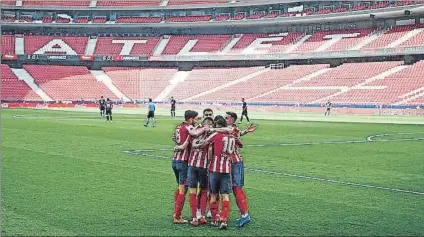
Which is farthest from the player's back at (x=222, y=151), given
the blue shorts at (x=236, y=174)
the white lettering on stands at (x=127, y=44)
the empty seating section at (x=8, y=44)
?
the empty seating section at (x=8, y=44)

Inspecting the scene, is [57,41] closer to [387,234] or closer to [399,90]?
[399,90]

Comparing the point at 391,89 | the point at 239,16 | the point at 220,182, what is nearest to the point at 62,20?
the point at 239,16

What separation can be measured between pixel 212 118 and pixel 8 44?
7414 cm

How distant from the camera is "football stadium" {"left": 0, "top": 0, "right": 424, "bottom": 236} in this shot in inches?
370

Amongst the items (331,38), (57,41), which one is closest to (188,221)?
(331,38)

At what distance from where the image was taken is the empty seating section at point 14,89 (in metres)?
67.5

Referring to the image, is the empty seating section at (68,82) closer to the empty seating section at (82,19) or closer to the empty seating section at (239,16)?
the empty seating section at (82,19)

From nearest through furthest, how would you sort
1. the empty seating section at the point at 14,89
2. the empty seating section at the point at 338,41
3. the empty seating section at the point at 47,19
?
the empty seating section at the point at 338,41
the empty seating section at the point at 14,89
the empty seating section at the point at 47,19

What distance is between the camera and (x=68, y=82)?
238ft

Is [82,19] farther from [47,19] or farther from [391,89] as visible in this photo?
[391,89]

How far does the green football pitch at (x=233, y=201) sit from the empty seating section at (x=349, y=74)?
1416 inches

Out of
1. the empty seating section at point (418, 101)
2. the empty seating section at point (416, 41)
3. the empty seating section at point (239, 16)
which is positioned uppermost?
the empty seating section at point (239, 16)

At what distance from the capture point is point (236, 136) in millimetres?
9383

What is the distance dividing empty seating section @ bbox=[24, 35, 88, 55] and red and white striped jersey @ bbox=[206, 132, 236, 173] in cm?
7180
